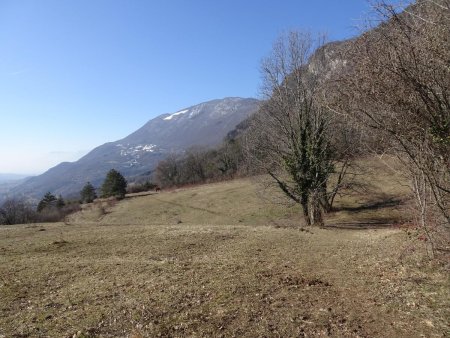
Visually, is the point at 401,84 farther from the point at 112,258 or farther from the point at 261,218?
the point at 261,218

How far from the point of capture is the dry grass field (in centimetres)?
757

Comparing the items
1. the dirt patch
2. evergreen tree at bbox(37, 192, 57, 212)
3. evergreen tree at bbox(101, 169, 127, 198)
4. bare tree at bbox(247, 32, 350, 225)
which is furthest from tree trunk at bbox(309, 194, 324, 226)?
evergreen tree at bbox(37, 192, 57, 212)

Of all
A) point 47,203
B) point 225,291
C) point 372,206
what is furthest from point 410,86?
point 47,203

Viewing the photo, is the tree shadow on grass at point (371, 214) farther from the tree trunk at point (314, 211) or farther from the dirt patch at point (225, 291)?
the dirt patch at point (225, 291)

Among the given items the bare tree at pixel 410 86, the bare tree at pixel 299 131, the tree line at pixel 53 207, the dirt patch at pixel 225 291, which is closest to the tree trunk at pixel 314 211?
the bare tree at pixel 299 131

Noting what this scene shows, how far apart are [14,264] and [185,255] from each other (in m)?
6.23

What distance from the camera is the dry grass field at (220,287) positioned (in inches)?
298

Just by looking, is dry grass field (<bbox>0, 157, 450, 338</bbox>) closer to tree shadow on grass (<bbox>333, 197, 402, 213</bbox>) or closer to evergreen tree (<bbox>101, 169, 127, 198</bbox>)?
tree shadow on grass (<bbox>333, 197, 402, 213</bbox>)

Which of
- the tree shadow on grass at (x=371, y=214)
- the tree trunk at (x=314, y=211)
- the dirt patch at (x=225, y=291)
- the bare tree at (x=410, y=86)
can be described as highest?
the bare tree at (x=410, y=86)

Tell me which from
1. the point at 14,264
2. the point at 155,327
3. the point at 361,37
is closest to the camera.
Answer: the point at 155,327

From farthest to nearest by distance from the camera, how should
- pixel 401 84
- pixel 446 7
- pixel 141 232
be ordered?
pixel 141 232, pixel 401 84, pixel 446 7

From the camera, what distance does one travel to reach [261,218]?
1586 inches

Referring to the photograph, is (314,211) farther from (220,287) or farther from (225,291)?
(225,291)

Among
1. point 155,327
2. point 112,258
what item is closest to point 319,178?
point 112,258
